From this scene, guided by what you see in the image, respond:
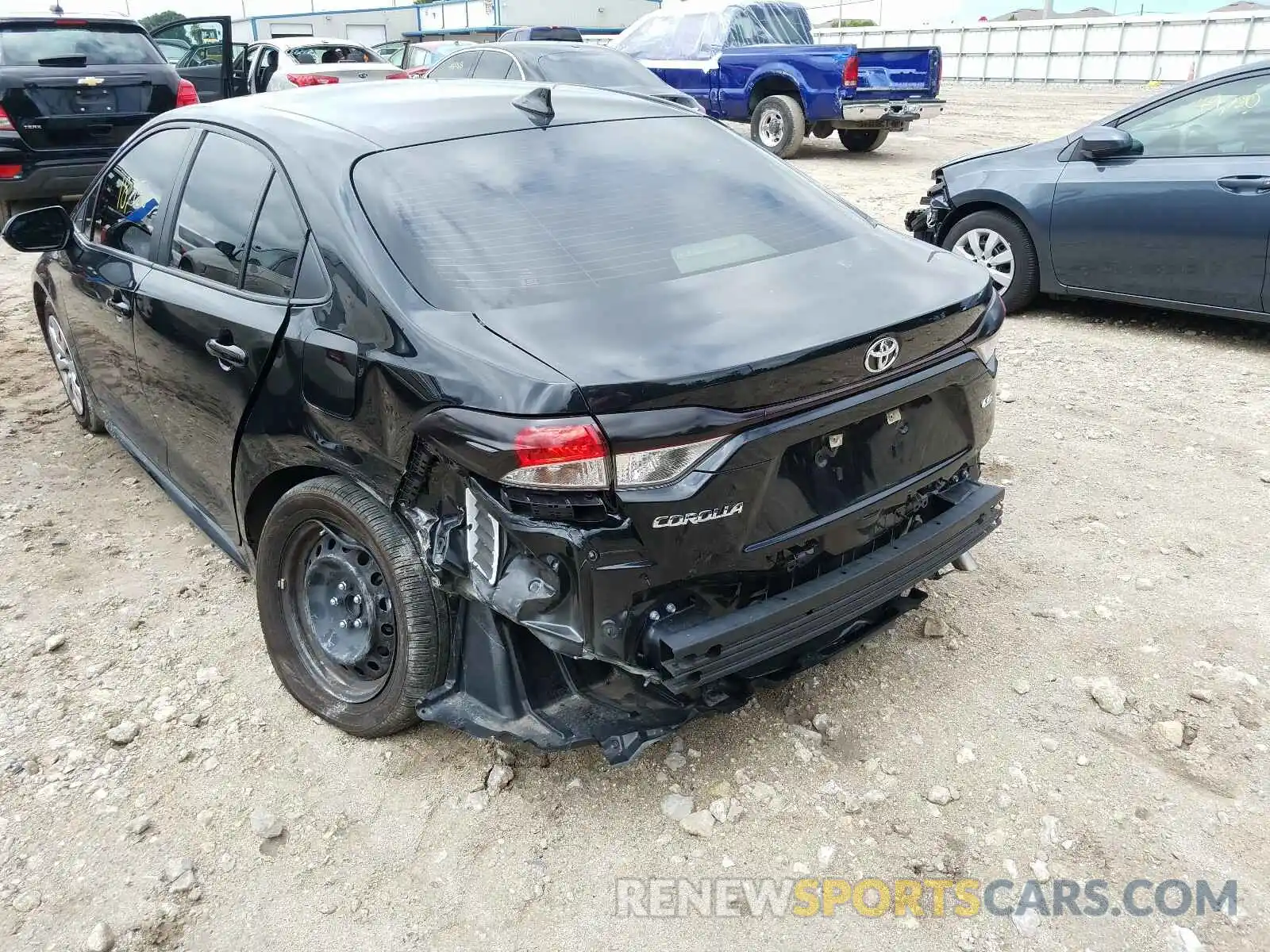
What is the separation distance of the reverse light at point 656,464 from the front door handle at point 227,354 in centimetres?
132

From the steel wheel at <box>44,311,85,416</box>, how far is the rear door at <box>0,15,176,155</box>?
407 centimetres

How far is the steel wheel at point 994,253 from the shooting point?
641cm

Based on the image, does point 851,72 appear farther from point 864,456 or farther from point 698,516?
point 698,516

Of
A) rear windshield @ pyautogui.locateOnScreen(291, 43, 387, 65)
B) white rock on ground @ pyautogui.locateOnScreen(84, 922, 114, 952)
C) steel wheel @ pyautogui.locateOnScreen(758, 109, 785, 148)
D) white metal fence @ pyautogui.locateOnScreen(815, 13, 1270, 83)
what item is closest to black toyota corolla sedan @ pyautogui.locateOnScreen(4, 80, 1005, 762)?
white rock on ground @ pyautogui.locateOnScreen(84, 922, 114, 952)

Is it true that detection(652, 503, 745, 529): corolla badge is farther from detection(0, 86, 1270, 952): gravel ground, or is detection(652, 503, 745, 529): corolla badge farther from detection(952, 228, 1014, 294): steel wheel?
detection(952, 228, 1014, 294): steel wheel

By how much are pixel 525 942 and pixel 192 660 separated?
1594 millimetres

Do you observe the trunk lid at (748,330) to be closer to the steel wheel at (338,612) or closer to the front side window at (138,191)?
the steel wheel at (338,612)

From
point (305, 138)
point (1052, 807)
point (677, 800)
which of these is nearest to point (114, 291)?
point (305, 138)

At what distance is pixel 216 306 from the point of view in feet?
9.62

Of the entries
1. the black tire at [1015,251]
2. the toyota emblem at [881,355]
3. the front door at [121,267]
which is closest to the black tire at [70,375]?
the front door at [121,267]

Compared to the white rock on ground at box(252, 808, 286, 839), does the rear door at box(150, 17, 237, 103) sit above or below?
above

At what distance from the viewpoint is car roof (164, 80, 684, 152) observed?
9.30 feet

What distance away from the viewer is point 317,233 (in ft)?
8.48

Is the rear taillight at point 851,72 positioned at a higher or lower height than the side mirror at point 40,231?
higher
